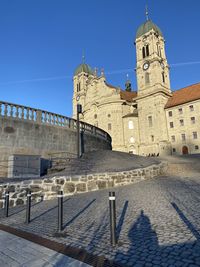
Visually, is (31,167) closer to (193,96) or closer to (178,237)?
(178,237)

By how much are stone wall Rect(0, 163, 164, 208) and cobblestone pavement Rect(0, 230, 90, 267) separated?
3.98 meters

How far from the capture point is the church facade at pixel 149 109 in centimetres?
4378

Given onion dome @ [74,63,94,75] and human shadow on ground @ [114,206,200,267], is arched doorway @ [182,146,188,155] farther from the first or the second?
onion dome @ [74,63,94,75]

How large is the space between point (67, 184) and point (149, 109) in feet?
139

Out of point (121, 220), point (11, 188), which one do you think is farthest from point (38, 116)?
point (121, 220)

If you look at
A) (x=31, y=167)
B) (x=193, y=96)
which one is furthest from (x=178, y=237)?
(x=193, y=96)

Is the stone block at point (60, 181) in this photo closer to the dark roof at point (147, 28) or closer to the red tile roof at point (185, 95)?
the red tile roof at point (185, 95)

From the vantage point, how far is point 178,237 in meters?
3.85

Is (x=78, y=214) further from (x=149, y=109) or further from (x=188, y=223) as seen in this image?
(x=149, y=109)

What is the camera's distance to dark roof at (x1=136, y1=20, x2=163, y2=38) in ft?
178

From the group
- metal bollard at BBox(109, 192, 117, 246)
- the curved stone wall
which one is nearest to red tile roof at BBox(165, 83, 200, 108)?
the curved stone wall

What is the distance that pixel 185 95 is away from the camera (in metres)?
46.8

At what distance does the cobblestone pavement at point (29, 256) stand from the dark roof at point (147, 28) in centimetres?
6053

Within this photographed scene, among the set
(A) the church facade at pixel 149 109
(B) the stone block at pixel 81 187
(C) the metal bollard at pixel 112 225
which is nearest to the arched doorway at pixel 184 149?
(A) the church facade at pixel 149 109
